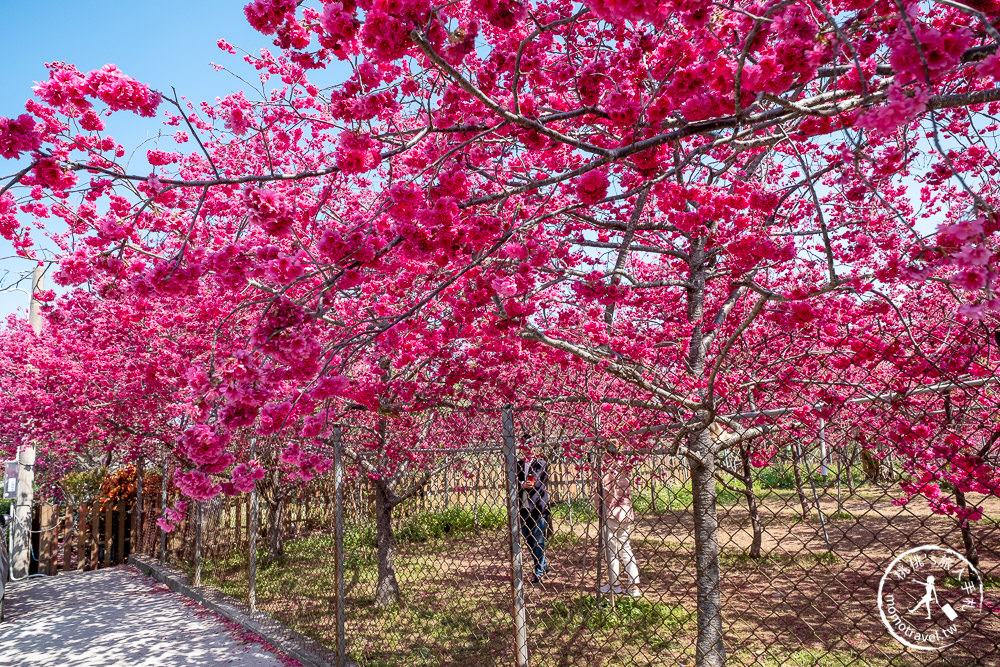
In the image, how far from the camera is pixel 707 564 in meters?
3.54

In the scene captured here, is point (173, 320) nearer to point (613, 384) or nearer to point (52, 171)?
point (52, 171)

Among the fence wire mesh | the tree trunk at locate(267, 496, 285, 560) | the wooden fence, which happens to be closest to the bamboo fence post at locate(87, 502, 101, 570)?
the wooden fence

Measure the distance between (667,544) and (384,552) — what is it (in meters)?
3.24

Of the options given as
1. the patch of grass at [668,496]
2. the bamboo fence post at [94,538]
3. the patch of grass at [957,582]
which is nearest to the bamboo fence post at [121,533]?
the bamboo fence post at [94,538]

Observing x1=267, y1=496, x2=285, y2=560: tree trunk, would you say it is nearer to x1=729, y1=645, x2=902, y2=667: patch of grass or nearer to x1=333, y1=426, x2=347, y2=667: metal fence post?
x1=333, y1=426, x2=347, y2=667: metal fence post

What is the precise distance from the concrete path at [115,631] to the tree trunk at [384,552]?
4.41 ft

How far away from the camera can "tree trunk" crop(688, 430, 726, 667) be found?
3350 mm

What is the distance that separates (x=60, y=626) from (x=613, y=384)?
723 cm

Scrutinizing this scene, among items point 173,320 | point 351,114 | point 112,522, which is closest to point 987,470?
point 351,114

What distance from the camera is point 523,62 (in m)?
3.46

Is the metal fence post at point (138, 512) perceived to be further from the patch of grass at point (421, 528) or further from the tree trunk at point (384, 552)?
the tree trunk at point (384, 552)

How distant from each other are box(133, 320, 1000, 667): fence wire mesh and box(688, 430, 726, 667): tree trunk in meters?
0.02

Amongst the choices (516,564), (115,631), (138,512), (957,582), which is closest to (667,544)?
(957,582)

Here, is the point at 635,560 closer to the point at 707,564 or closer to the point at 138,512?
the point at 707,564
